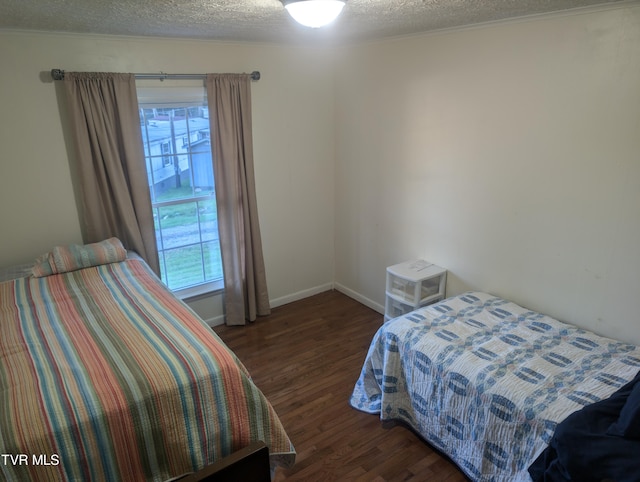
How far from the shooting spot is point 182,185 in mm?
3258

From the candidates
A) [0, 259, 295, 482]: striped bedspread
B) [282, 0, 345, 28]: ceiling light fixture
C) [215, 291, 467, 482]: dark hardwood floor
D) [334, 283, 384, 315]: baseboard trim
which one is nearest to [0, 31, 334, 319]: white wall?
[334, 283, 384, 315]: baseboard trim

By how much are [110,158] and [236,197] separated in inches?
36.0

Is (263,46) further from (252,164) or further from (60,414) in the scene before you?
(60,414)

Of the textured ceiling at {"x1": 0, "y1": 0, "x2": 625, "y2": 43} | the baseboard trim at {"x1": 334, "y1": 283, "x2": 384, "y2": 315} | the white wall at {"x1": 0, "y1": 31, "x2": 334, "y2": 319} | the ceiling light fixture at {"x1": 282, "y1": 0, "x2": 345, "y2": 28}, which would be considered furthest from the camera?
the baseboard trim at {"x1": 334, "y1": 283, "x2": 384, "y2": 315}

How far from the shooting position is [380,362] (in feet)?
8.09

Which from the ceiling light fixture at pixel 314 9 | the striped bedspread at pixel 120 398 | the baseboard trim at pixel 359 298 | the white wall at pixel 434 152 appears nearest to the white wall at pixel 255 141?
the white wall at pixel 434 152

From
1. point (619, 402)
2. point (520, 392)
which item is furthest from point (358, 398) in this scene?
point (619, 402)

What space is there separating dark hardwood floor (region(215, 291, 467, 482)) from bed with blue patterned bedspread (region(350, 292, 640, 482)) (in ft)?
0.36

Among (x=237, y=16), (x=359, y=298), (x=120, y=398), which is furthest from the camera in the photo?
(x=359, y=298)

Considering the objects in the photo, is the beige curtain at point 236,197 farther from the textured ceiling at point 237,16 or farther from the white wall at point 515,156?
the white wall at point 515,156

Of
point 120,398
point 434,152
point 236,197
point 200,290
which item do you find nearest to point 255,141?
point 236,197

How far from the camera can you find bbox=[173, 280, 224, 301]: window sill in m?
3.36

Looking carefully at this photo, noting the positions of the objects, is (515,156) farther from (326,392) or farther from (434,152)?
(326,392)

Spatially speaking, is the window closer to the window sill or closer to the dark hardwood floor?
the window sill
